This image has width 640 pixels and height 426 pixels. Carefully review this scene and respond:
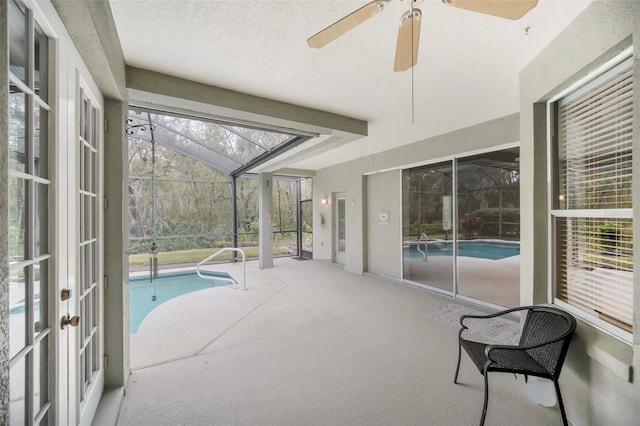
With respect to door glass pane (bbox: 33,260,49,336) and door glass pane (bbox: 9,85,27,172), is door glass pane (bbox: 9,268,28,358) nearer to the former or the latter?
door glass pane (bbox: 33,260,49,336)

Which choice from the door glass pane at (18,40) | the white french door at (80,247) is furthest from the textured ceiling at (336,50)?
the door glass pane at (18,40)

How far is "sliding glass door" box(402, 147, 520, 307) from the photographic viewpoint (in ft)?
13.8

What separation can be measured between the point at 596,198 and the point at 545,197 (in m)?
0.39

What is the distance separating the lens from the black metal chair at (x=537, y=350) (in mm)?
1788

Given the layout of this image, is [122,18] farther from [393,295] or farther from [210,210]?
[210,210]

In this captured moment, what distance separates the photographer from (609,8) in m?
1.57

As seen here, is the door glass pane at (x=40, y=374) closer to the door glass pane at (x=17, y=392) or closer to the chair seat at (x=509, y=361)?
the door glass pane at (x=17, y=392)

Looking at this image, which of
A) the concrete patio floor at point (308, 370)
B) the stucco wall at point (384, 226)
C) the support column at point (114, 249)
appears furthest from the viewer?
the stucco wall at point (384, 226)

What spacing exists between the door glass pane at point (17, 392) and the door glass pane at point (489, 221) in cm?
489

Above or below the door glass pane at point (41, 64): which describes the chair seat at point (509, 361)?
below

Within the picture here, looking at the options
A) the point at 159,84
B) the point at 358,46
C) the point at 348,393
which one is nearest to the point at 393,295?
the point at 348,393

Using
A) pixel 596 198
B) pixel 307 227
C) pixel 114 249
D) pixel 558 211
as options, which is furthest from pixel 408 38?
pixel 307 227

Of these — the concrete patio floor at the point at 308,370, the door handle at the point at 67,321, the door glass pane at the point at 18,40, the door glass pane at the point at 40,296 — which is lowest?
the concrete patio floor at the point at 308,370

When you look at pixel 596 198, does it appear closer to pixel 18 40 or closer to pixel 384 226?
pixel 18 40
